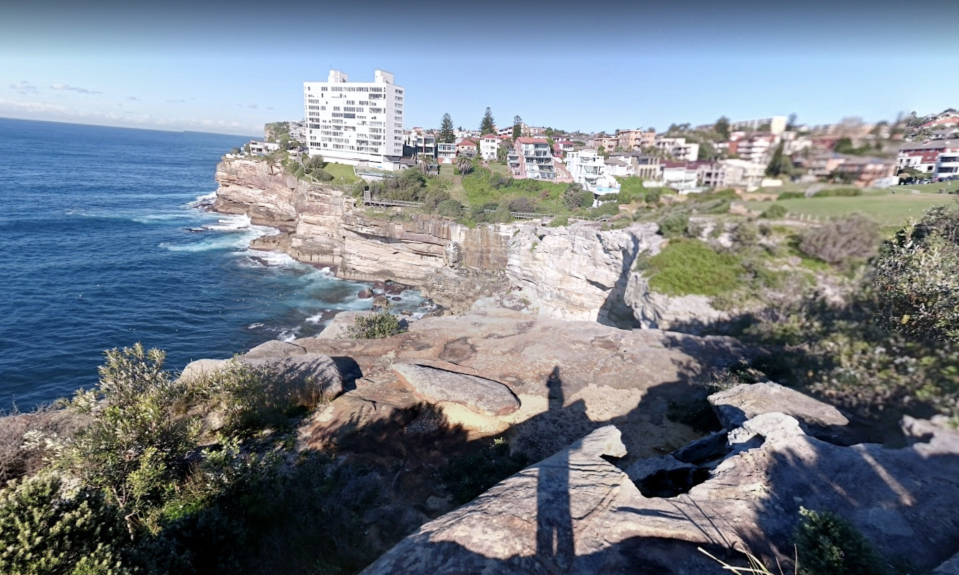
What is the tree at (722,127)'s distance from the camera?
12.1m

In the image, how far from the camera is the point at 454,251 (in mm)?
41156

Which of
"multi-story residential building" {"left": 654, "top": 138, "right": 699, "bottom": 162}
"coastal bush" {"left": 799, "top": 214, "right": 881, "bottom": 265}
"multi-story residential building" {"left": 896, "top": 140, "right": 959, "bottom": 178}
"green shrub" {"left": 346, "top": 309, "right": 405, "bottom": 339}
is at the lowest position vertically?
"green shrub" {"left": 346, "top": 309, "right": 405, "bottom": 339}

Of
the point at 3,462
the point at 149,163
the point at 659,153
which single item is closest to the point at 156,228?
the point at 3,462

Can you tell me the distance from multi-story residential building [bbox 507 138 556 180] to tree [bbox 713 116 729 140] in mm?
45236

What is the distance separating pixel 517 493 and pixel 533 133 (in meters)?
86.4

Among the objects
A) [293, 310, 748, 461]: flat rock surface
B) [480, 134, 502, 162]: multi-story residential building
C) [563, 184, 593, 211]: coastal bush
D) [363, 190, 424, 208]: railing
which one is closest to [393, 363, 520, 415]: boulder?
[293, 310, 748, 461]: flat rock surface

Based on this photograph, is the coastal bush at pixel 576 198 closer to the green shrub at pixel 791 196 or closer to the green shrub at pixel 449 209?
the green shrub at pixel 449 209

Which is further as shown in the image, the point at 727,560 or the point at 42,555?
the point at 727,560

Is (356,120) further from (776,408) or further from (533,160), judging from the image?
(776,408)

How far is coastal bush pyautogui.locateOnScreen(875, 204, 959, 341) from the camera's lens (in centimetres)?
761

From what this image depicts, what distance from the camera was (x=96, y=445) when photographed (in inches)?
257

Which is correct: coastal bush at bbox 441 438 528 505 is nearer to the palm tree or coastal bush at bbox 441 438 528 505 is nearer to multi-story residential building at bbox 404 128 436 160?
the palm tree

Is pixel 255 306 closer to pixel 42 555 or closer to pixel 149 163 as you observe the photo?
pixel 42 555

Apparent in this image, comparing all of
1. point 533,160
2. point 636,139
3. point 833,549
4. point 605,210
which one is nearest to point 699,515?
point 833,549
